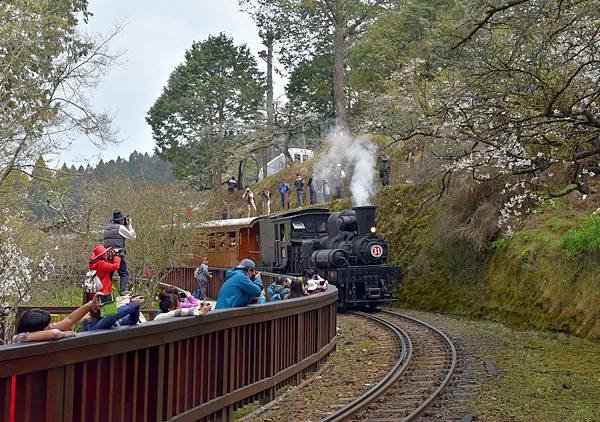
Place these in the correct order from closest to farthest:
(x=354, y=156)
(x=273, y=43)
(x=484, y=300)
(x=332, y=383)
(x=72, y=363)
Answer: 1. (x=72, y=363)
2. (x=332, y=383)
3. (x=484, y=300)
4. (x=354, y=156)
5. (x=273, y=43)

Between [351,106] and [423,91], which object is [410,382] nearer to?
[423,91]

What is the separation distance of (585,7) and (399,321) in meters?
10.8

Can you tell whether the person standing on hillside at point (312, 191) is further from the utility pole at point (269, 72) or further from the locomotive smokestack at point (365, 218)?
the locomotive smokestack at point (365, 218)

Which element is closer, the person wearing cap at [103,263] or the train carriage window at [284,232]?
the person wearing cap at [103,263]

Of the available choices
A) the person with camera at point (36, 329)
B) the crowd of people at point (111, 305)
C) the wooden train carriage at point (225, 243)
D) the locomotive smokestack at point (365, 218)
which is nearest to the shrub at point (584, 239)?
the locomotive smokestack at point (365, 218)

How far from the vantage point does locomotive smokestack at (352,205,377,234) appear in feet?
66.6

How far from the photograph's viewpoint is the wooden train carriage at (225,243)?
27828 mm

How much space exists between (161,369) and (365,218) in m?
15.0

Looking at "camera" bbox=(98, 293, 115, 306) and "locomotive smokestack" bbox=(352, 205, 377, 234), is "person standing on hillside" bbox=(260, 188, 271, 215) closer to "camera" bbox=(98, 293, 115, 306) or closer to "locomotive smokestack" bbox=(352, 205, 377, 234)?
"locomotive smokestack" bbox=(352, 205, 377, 234)

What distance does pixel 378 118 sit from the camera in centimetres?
3133

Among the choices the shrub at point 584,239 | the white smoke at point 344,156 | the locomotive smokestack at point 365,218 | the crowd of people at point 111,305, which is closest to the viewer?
the crowd of people at point 111,305

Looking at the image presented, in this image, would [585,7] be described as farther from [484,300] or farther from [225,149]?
[225,149]

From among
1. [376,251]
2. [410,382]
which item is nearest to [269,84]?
[376,251]

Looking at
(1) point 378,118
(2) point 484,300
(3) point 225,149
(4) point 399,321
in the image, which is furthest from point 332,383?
(3) point 225,149
